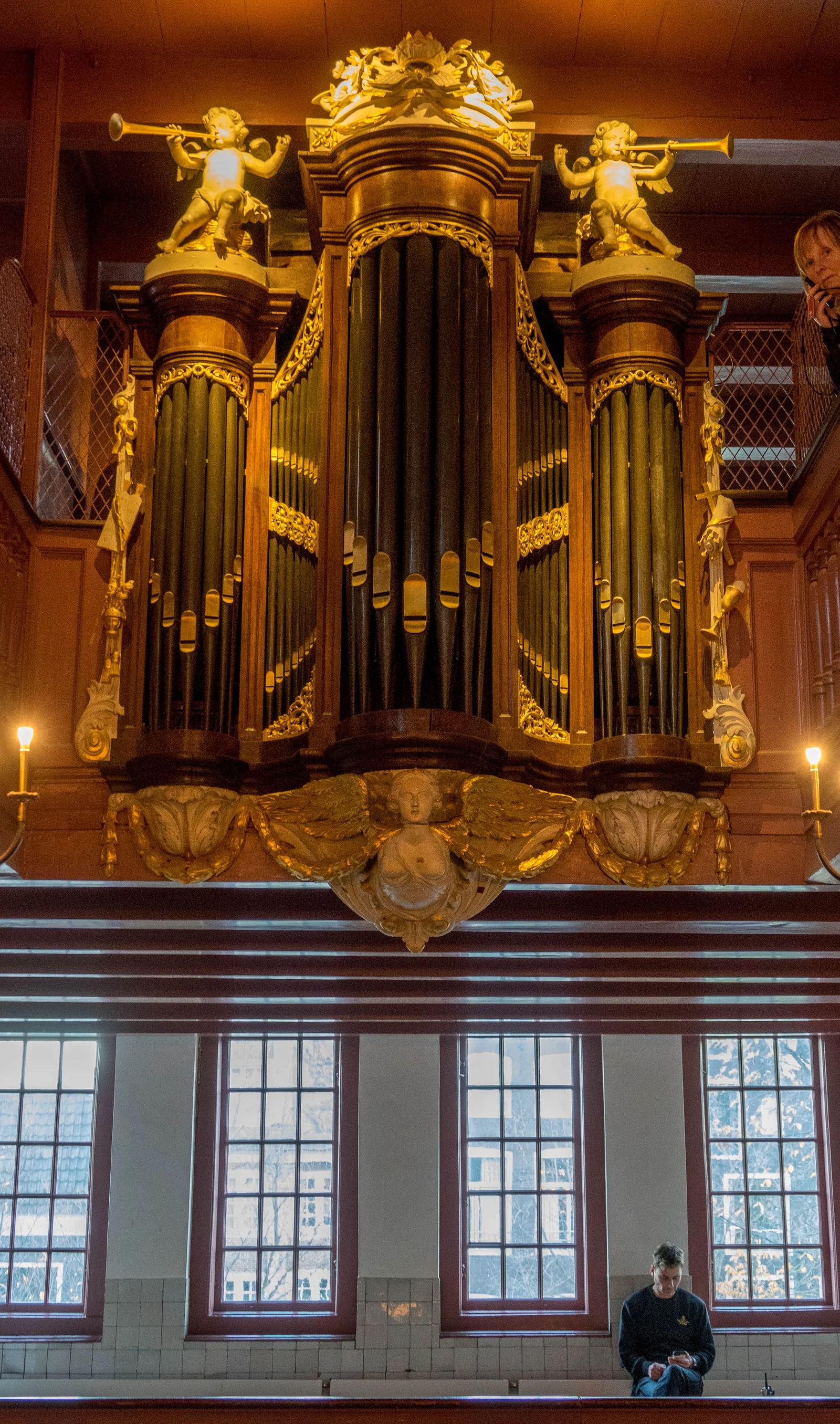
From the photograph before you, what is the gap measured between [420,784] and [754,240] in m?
5.32

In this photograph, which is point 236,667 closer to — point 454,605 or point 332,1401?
point 454,605

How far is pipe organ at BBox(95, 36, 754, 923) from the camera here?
5.64 metres

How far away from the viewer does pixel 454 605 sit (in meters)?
5.55

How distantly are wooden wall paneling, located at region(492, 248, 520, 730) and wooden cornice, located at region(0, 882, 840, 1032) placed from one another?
0.87 m

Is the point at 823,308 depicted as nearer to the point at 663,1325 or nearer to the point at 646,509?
the point at 646,509

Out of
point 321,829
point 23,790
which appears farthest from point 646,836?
point 23,790

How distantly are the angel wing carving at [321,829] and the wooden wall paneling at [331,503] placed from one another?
0.21 m

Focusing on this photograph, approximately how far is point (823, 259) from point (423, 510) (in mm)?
1821

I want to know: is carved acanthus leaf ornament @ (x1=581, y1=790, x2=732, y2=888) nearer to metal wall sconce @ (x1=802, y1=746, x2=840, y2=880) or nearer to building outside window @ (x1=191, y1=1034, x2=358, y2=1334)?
metal wall sconce @ (x1=802, y1=746, x2=840, y2=880)

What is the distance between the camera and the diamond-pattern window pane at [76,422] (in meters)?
7.17

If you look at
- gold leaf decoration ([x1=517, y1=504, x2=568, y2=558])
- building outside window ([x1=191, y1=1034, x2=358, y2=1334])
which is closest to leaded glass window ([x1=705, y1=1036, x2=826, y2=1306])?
building outside window ([x1=191, y1=1034, x2=358, y2=1334])

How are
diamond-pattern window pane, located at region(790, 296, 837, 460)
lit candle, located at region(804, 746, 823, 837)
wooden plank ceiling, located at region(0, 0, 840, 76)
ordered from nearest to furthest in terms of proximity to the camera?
lit candle, located at region(804, 746, 823, 837)
diamond-pattern window pane, located at region(790, 296, 837, 460)
wooden plank ceiling, located at region(0, 0, 840, 76)

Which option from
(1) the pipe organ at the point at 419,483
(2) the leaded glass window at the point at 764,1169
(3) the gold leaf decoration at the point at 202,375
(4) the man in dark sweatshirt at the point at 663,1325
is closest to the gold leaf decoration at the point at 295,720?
(1) the pipe organ at the point at 419,483

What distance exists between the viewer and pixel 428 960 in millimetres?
7309
